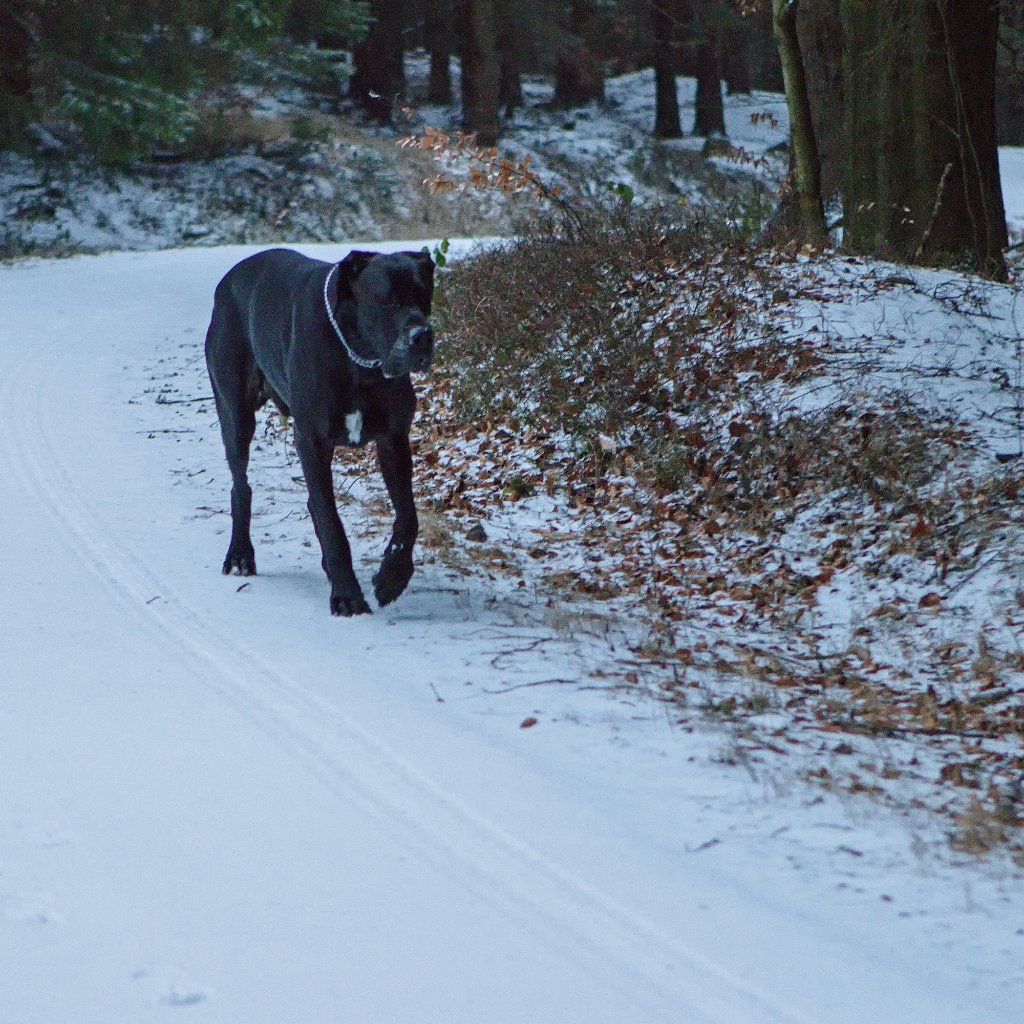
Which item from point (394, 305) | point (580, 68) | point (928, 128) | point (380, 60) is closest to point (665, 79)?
point (580, 68)

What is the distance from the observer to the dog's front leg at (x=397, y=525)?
19.7 ft

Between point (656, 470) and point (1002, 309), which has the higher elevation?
point (1002, 309)

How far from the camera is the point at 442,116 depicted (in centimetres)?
3856

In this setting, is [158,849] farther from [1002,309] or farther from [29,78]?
[29,78]

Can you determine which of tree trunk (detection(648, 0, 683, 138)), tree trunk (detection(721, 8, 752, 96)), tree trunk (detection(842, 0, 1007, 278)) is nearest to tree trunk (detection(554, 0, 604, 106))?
tree trunk (detection(648, 0, 683, 138))

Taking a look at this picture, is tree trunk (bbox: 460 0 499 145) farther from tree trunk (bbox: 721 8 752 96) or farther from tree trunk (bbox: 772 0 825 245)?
tree trunk (bbox: 772 0 825 245)

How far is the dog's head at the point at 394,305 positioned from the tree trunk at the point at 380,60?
106 ft

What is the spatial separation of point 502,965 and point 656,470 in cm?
499

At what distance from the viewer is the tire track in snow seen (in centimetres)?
290

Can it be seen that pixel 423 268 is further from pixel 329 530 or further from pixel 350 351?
pixel 329 530

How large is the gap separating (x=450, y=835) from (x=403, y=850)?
6.2 inches

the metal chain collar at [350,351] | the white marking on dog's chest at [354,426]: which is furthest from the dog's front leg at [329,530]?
the metal chain collar at [350,351]

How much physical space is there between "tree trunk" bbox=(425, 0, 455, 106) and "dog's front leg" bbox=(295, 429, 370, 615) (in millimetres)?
34998

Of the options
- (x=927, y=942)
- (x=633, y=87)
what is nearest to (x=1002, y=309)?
(x=927, y=942)
